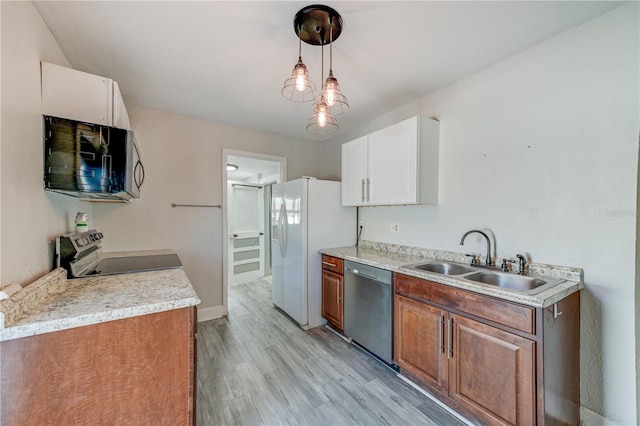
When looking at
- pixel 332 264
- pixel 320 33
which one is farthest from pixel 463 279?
pixel 320 33

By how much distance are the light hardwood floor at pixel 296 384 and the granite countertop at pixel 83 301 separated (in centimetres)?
97

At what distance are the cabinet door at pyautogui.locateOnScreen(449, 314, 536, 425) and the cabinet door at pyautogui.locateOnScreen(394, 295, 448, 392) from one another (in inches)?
3.5

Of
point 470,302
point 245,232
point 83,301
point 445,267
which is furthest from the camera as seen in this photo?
point 245,232

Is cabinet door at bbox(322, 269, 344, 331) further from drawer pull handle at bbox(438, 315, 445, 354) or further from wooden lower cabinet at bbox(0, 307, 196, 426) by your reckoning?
wooden lower cabinet at bbox(0, 307, 196, 426)

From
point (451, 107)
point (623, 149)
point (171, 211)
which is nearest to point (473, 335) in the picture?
point (623, 149)

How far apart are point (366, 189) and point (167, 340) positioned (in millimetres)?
2174

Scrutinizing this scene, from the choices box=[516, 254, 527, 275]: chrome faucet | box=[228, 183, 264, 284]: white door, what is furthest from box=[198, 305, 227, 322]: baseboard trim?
box=[516, 254, 527, 275]: chrome faucet

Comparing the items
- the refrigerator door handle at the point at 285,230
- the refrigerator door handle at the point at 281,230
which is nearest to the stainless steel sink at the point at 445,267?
the refrigerator door handle at the point at 285,230

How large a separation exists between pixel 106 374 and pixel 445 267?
230cm

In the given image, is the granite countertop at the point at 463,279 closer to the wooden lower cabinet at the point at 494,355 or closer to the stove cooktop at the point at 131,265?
the wooden lower cabinet at the point at 494,355

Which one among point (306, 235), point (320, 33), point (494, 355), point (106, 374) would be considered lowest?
point (494, 355)

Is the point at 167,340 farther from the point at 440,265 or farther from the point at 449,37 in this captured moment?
the point at 449,37

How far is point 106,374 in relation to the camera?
3.53ft

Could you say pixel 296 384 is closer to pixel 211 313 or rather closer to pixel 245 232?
pixel 211 313
